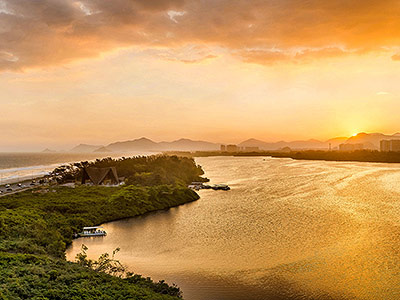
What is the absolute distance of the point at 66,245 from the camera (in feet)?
97.7

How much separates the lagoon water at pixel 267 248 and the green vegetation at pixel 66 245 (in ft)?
7.85

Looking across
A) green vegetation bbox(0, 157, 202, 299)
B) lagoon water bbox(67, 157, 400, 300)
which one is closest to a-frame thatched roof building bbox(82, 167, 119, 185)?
green vegetation bbox(0, 157, 202, 299)

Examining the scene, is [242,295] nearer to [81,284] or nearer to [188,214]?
[81,284]

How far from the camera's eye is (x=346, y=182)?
76.6 metres

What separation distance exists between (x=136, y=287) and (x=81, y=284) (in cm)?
305

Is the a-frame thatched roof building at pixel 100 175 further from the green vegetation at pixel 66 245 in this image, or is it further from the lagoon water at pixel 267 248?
the lagoon water at pixel 267 248

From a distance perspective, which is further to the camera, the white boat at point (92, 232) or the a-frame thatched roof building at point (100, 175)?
the a-frame thatched roof building at point (100, 175)

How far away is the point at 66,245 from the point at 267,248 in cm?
1825

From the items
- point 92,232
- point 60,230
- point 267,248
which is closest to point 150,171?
point 92,232

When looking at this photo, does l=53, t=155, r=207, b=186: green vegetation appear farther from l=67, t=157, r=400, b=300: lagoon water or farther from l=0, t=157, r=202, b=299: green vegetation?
l=67, t=157, r=400, b=300: lagoon water

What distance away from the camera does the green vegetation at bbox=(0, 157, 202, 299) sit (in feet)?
49.3

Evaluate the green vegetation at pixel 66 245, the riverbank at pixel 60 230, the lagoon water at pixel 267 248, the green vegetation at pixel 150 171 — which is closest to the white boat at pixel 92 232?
the lagoon water at pixel 267 248

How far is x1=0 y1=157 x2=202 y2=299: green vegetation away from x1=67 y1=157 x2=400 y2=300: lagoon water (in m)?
2.39

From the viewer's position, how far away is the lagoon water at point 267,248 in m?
21.2
